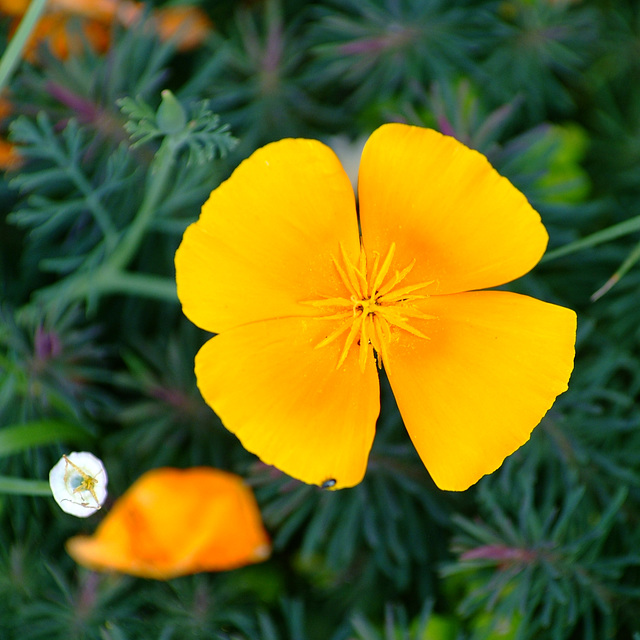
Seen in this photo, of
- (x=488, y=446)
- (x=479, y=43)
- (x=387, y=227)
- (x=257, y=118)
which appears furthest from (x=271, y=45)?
(x=488, y=446)

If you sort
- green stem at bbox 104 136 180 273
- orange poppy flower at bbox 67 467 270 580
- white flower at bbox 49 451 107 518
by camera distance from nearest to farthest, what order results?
1. white flower at bbox 49 451 107 518
2. green stem at bbox 104 136 180 273
3. orange poppy flower at bbox 67 467 270 580

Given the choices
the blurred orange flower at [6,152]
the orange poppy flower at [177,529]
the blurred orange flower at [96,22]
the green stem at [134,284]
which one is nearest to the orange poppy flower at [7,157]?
the blurred orange flower at [6,152]

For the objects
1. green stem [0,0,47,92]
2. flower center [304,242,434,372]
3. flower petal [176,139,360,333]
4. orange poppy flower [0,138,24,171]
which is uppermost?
green stem [0,0,47,92]

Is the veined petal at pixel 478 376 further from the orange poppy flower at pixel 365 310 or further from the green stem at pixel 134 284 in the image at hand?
the green stem at pixel 134 284

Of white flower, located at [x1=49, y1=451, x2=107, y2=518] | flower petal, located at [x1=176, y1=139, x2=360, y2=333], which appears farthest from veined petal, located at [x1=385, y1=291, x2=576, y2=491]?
white flower, located at [x1=49, y1=451, x2=107, y2=518]

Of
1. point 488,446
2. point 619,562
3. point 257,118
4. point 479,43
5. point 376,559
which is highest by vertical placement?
point 479,43

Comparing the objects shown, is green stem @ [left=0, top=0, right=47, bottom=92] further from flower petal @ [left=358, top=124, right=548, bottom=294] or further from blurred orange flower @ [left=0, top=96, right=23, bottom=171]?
flower petal @ [left=358, top=124, right=548, bottom=294]

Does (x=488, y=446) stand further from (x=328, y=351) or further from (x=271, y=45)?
(x=271, y=45)
